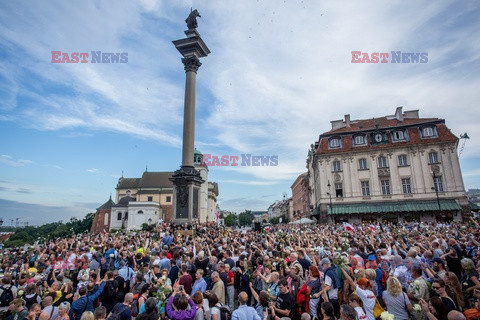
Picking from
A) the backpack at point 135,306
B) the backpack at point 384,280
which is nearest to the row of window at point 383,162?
the backpack at point 384,280

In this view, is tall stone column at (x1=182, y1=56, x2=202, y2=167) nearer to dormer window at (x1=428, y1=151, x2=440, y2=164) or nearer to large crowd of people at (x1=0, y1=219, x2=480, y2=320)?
large crowd of people at (x1=0, y1=219, x2=480, y2=320)

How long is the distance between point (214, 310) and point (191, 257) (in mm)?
4474

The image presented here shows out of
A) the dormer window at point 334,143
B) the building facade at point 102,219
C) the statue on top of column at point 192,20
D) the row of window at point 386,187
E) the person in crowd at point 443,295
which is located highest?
the statue on top of column at point 192,20

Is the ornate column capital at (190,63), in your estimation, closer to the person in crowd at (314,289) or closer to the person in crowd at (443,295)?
the person in crowd at (314,289)

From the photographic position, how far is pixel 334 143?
49031 millimetres

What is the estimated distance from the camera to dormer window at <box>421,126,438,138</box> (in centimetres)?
4397

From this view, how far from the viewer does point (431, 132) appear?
44.2m

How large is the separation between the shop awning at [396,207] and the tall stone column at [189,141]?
25.5m

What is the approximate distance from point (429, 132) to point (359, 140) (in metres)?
9.94

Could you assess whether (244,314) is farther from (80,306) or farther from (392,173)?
(392,173)

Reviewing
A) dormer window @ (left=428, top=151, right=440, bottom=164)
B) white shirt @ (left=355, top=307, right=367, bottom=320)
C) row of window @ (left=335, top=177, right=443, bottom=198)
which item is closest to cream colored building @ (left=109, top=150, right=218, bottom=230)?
row of window @ (left=335, top=177, right=443, bottom=198)

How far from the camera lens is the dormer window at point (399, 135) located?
150 feet

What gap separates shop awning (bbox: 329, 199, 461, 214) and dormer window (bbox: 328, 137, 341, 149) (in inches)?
390

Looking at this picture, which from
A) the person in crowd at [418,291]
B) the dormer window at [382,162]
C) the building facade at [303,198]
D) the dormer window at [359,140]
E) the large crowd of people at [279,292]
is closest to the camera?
the large crowd of people at [279,292]
